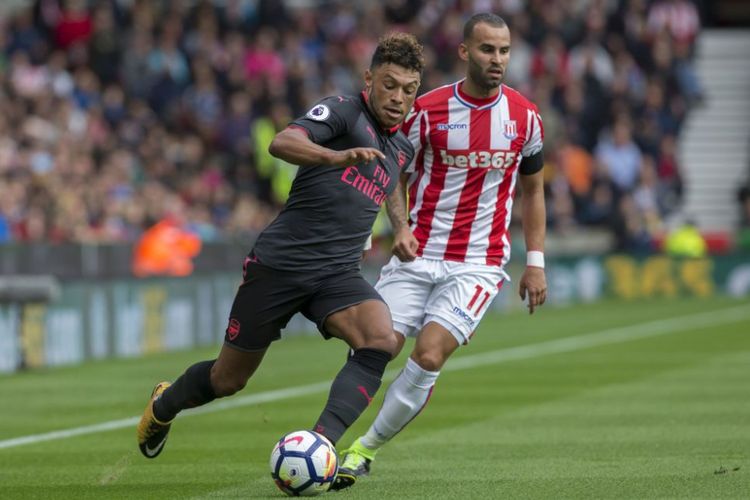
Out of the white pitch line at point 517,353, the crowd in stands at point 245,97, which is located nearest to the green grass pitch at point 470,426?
the white pitch line at point 517,353

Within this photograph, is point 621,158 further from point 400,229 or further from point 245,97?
point 400,229

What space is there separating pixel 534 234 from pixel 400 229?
2.82 ft

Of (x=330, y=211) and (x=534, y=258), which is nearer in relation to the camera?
(x=330, y=211)

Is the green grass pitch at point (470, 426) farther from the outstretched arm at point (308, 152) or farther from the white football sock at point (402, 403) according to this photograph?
the outstretched arm at point (308, 152)

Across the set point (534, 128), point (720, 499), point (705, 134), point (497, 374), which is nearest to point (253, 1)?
point (705, 134)

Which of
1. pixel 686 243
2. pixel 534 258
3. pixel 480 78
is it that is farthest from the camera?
pixel 686 243

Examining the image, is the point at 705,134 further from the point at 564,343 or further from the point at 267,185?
the point at 564,343

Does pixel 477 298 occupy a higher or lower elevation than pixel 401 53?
lower

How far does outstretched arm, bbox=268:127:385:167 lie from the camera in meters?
7.23

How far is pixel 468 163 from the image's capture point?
29.5 feet

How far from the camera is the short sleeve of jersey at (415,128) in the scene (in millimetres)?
8969

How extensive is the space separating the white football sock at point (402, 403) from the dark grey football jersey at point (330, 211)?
2.66 feet

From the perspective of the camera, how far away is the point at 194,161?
2442 centimetres

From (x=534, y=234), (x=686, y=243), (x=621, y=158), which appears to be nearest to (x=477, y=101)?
(x=534, y=234)
